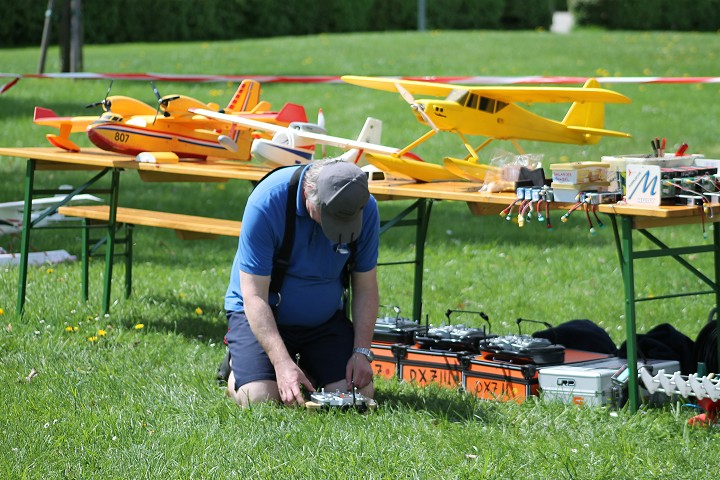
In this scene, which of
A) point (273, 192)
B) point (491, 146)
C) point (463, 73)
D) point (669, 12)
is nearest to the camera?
point (273, 192)

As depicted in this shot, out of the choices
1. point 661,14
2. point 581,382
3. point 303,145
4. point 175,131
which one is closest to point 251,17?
point 661,14

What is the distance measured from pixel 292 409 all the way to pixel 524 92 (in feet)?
7.35

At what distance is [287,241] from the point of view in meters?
5.07

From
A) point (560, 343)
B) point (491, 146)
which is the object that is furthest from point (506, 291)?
point (491, 146)

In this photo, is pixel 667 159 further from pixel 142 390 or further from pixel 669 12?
pixel 669 12

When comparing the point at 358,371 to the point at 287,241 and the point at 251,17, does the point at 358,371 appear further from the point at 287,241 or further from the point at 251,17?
→ the point at 251,17

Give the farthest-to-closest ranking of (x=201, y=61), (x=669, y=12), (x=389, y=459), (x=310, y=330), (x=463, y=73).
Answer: (x=669, y=12) < (x=201, y=61) < (x=463, y=73) < (x=310, y=330) < (x=389, y=459)

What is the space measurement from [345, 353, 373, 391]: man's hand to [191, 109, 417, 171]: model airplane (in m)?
1.45

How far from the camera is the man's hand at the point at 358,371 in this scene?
16.8 feet

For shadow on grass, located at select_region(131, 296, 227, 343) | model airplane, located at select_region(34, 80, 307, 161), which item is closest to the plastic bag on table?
model airplane, located at select_region(34, 80, 307, 161)

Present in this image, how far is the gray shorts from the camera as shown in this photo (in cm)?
515

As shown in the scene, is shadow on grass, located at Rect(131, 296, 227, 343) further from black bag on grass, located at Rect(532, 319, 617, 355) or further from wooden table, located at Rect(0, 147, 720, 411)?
black bag on grass, located at Rect(532, 319, 617, 355)

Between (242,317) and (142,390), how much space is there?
0.66m

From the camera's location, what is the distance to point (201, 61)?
24.0 m
